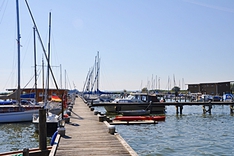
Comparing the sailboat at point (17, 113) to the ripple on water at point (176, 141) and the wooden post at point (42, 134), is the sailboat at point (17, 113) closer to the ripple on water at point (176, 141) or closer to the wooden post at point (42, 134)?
the ripple on water at point (176, 141)

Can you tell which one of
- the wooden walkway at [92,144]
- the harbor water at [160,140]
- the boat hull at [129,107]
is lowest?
the harbor water at [160,140]

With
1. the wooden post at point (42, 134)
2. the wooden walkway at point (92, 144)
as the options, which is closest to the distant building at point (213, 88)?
the wooden walkway at point (92, 144)

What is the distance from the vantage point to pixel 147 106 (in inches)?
2000

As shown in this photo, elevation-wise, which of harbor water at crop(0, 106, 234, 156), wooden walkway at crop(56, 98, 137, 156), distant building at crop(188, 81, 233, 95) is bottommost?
harbor water at crop(0, 106, 234, 156)

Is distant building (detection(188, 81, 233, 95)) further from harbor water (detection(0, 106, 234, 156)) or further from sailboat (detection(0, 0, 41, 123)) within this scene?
sailboat (detection(0, 0, 41, 123))

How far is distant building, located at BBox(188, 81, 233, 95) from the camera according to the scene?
10416cm

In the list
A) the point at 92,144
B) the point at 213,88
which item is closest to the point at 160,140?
the point at 92,144

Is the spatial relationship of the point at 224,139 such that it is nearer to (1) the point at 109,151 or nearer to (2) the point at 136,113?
(1) the point at 109,151

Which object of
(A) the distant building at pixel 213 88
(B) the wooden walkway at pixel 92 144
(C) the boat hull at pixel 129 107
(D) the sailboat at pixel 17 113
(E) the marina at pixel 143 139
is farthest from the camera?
(A) the distant building at pixel 213 88

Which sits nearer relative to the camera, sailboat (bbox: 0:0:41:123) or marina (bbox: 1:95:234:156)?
marina (bbox: 1:95:234:156)

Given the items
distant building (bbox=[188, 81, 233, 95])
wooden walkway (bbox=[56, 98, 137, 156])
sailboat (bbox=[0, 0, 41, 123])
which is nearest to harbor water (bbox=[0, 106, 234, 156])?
sailboat (bbox=[0, 0, 41, 123])

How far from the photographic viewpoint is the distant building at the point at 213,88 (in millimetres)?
104156

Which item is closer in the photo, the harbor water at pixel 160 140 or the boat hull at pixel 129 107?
the harbor water at pixel 160 140

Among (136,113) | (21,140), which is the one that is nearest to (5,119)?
(21,140)
